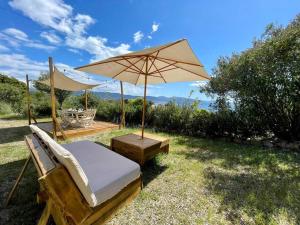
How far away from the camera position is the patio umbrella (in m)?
3.07

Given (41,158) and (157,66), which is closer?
(41,158)

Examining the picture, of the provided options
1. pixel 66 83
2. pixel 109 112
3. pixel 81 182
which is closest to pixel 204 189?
pixel 81 182

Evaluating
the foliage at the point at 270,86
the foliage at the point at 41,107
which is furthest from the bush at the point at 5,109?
the foliage at the point at 270,86

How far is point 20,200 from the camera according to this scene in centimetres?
266

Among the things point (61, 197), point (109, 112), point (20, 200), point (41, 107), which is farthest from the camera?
point (41, 107)

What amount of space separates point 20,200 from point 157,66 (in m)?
4.13

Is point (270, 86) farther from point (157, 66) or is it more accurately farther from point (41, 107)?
point (41, 107)

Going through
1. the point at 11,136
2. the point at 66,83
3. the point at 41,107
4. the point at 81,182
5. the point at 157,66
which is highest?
the point at 157,66

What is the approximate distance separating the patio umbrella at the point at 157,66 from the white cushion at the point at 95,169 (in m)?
1.75

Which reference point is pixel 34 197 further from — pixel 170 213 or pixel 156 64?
pixel 156 64

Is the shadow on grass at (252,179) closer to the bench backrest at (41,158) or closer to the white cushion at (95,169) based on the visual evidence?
the white cushion at (95,169)

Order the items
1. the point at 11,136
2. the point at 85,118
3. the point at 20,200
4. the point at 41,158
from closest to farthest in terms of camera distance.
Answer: the point at 41,158, the point at 20,200, the point at 11,136, the point at 85,118

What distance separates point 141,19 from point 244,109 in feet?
23.0

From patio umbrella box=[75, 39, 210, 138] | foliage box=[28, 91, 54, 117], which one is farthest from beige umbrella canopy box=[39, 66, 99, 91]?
foliage box=[28, 91, 54, 117]
